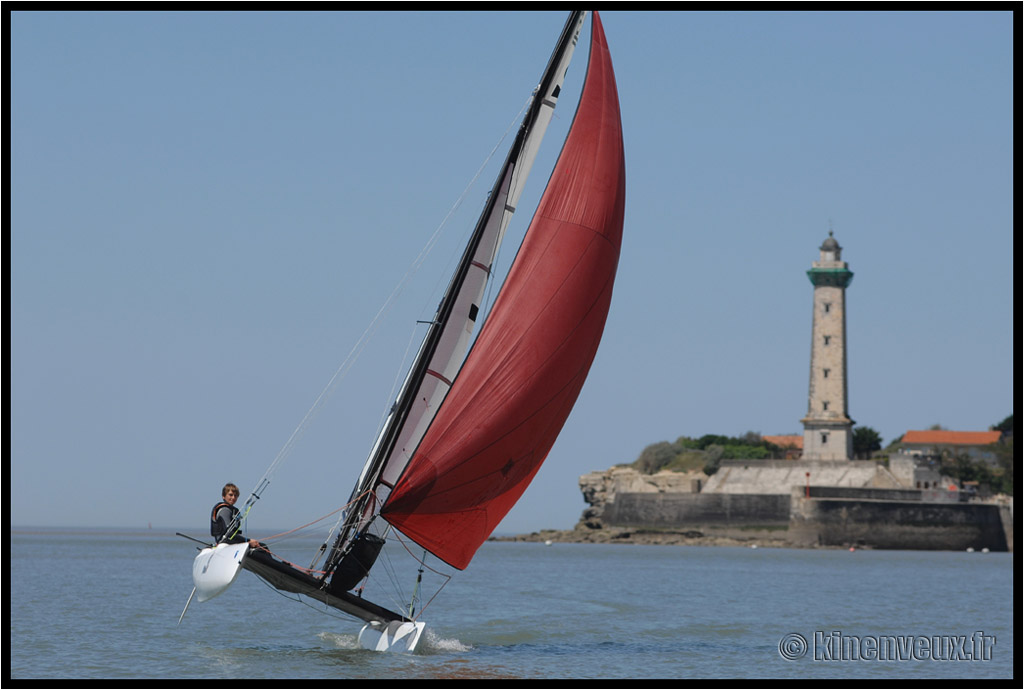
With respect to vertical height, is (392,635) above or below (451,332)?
below

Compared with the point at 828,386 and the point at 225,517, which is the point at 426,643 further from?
the point at 828,386

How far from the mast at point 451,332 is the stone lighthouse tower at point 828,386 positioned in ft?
169

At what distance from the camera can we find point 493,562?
48.1 meters

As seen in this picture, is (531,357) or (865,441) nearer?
(531,357)

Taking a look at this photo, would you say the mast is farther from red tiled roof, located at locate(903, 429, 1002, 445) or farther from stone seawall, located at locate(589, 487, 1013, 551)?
red tiled roof, located at locate(903, 429, 1002, 445)

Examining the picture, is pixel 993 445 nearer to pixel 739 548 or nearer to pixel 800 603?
pixel 739 548

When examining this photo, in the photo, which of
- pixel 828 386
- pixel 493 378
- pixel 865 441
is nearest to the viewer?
pixel 493 378

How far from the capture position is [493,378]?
13.1 m

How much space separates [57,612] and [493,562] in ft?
92.2

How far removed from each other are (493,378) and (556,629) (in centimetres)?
745

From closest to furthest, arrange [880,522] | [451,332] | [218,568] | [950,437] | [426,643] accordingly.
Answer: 1. [218,568]
2. [451,332]
3. [426,643]
4. [880,522]
5. [950,437]

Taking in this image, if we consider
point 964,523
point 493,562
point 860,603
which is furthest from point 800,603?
point 964,523

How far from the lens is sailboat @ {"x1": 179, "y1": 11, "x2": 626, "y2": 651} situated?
1307 cm

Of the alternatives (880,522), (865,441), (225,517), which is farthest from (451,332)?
(865,441)
